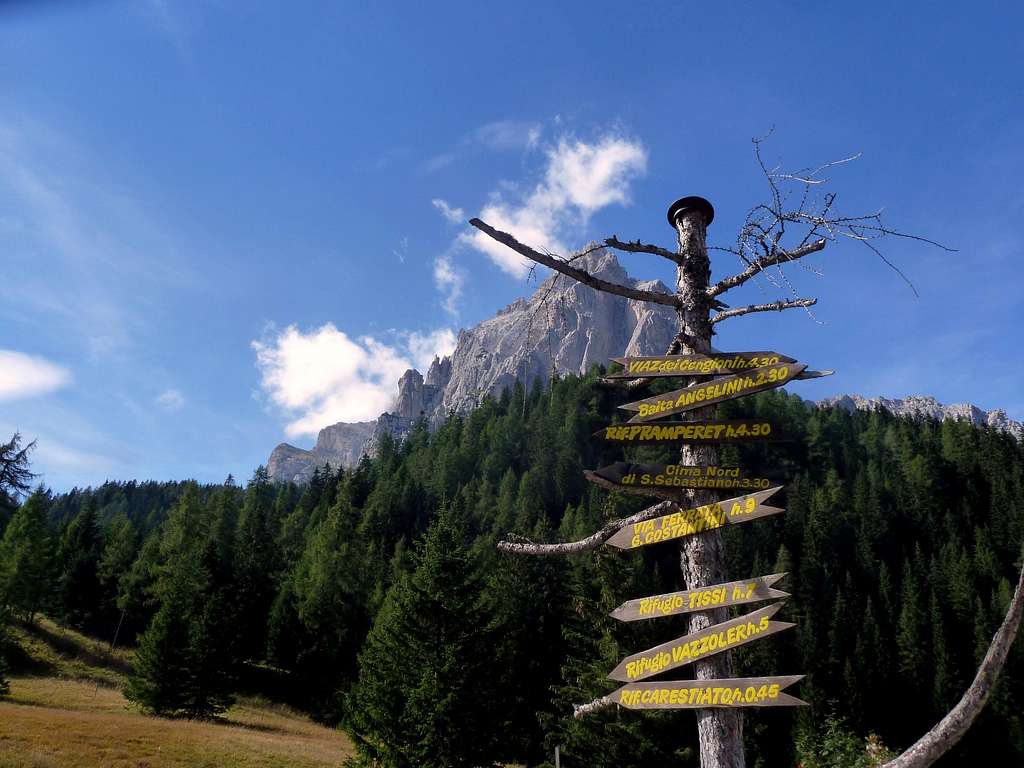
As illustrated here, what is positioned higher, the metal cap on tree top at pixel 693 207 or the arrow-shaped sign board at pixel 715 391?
the metal cap on tree top at pixel 693 207

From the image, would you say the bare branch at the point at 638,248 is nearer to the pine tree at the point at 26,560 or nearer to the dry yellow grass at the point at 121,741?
the dry yellow grass at the point at 121,741

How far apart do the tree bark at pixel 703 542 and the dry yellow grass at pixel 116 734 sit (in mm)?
21886

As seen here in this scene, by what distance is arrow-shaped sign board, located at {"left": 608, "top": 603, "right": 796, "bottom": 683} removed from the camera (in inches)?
224

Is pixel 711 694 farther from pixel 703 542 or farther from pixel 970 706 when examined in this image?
pixel 970 706

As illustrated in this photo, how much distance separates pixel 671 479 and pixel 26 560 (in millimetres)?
59170

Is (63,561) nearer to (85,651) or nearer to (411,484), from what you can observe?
(85,651)

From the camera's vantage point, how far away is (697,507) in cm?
643

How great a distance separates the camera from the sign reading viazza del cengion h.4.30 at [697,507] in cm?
573

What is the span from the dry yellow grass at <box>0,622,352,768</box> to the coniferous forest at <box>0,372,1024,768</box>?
9.37ft

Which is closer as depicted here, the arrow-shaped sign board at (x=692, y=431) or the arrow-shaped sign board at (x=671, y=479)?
A: the arrow-shaped sign board at (x=671, y=479)

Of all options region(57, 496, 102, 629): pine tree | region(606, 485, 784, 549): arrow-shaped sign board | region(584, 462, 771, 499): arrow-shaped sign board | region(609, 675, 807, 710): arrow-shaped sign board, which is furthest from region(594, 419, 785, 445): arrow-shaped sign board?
region(57, 496, 102, 629): pine tree

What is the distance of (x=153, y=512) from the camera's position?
12756 cm

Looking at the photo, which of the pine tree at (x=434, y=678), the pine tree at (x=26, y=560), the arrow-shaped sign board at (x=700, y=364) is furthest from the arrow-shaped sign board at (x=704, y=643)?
the pine tree at (x=26, y=560)

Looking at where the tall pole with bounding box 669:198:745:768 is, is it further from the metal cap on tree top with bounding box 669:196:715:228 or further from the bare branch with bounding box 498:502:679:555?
the bare branch with bounding box 498:502:679:555
